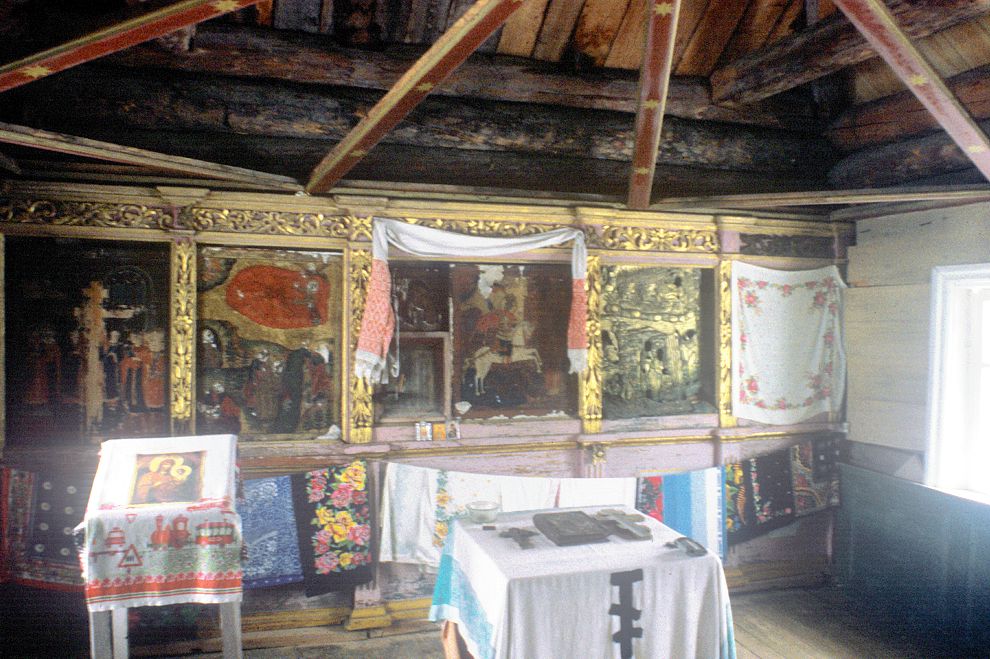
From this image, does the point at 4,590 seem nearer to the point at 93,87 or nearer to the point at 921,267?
the point at 93,87

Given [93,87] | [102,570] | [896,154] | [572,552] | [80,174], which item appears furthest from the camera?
[896,154]

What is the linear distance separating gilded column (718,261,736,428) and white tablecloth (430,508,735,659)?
7.29 ft

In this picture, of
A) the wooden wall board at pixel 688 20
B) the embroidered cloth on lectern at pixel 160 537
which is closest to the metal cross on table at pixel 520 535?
the embroidered cloth on lectern at pixel 160 537

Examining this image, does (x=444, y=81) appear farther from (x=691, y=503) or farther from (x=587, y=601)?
(x=691, y=503)

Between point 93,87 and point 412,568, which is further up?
point 93,87

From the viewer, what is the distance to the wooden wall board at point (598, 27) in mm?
4766

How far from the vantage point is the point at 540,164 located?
17.5 ft

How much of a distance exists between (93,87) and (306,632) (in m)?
3.81

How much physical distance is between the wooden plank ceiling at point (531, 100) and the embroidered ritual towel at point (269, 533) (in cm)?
197

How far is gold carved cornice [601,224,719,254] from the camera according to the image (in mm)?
5180

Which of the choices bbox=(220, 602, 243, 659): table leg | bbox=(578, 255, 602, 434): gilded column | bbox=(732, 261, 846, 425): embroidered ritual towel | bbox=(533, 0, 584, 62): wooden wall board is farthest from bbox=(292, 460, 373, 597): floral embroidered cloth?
bbox=(533, 0, 584, 62): wooden wall board

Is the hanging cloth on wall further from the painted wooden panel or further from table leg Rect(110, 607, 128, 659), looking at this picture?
the painted wooden panel

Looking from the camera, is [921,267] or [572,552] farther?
[921,267]

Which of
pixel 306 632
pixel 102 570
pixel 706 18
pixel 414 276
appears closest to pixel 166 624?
pixel 306 632
